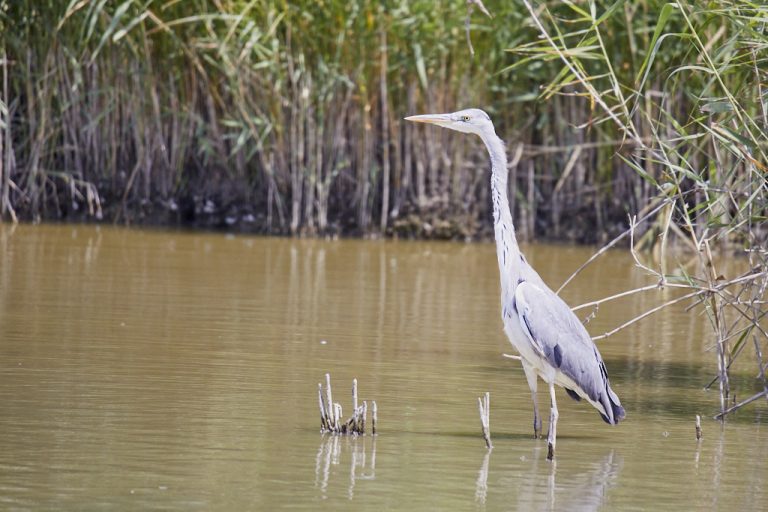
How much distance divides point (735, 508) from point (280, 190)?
1067 cm

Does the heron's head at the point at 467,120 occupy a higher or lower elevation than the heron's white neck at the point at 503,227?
higher

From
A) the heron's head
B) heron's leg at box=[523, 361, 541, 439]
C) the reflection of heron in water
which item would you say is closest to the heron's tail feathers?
heron's leg at box=[523, 361, 541, 439]

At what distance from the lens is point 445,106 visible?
47.7 feet

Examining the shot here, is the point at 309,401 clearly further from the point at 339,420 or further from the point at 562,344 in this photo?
the point at 562,344

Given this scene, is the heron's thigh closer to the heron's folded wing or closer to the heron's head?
the heron's folded wing

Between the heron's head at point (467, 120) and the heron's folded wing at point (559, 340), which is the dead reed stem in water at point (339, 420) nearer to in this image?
the heron's folded wing at point (559, 340)

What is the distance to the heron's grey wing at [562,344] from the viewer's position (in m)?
5.63

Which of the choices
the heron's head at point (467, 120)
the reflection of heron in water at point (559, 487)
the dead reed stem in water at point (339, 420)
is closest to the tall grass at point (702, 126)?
the heron's head at point (467, 120)

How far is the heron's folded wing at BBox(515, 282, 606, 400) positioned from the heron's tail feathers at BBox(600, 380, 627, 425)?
4 centimetres

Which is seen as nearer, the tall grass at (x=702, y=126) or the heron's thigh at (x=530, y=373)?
the heron's thigh at (x=530, y=373)

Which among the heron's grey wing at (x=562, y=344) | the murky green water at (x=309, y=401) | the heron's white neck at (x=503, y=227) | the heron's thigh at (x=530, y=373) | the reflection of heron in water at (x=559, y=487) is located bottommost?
the reflection of heron in water at (x=559, y=487)

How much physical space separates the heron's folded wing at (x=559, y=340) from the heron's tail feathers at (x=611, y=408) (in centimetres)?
4

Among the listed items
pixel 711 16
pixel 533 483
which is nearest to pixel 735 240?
pixel 711 16

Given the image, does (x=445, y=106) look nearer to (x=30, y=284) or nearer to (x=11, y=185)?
(x=11, y=185)
